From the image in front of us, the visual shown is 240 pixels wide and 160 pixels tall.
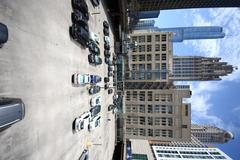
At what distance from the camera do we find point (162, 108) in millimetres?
78125

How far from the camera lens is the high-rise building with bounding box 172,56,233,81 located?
153000 mm

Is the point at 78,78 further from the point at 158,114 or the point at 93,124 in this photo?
the point at 158,114

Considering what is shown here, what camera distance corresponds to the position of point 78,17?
2284cm

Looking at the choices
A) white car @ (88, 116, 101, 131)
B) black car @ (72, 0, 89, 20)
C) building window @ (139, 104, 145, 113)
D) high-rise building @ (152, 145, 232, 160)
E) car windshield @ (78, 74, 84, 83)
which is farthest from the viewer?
high-rise building @ (152, 145, 232, 160)

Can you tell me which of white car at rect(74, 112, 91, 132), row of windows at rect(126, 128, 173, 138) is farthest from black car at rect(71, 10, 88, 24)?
row of windows at rect(126, 128, 173, 138)

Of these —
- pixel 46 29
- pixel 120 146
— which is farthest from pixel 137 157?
pixel 46 29

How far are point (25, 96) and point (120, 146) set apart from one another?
153ft

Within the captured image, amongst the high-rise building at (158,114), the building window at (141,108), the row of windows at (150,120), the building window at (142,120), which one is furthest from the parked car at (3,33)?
the building window at (142,120)

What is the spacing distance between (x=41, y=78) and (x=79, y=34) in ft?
28.8

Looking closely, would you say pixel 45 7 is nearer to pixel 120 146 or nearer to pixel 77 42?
pixel 77 42

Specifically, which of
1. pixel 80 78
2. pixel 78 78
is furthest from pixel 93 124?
pixel 78 78

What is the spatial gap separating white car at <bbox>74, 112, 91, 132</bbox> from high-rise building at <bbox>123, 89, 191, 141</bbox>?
51711 millimetres

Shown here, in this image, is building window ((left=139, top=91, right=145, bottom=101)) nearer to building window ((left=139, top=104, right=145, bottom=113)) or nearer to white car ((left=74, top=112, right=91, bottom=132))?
building window ((left=139, top=104, right=145, bottom=113))

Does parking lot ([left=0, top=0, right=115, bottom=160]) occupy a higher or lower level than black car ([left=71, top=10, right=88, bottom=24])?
lower
